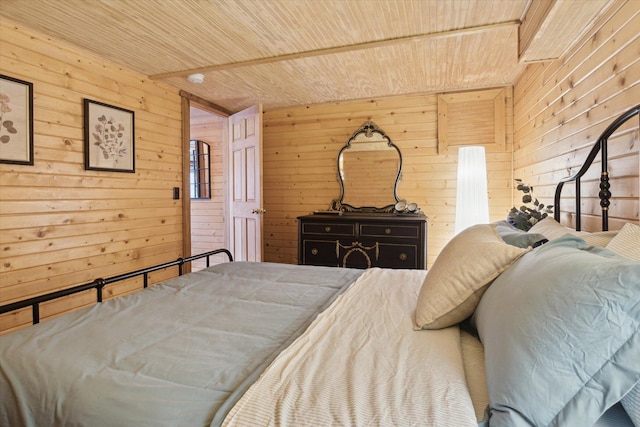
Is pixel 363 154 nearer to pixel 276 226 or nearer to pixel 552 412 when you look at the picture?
pixel 276 226

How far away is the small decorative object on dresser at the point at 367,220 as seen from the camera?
3111 mm

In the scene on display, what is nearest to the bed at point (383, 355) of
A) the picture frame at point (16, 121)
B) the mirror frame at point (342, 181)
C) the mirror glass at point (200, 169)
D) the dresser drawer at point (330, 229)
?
the picture frame at point (16, 121)

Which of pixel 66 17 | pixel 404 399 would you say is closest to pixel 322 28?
pixel 66 17

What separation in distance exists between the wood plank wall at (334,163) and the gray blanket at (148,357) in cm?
252

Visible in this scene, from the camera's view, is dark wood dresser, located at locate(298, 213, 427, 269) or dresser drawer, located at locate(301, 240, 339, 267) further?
dresser drawer, located at locate(301, 240, 339, 267)

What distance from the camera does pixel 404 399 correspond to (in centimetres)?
70

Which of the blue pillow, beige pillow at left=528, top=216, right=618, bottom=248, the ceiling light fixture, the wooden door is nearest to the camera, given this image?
the blue pillow

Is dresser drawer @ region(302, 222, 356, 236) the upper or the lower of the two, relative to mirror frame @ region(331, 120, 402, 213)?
lower

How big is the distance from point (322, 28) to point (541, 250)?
1938 millimetres

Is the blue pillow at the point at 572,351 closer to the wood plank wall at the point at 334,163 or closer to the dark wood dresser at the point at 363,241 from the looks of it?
the dark wood dresser at the point at 363,241

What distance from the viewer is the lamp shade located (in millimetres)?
3137

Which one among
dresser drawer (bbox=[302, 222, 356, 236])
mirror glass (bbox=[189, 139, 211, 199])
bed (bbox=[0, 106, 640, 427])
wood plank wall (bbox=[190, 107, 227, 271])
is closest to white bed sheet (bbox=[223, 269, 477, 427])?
bed (bbox=[0, 106, 640, 427])

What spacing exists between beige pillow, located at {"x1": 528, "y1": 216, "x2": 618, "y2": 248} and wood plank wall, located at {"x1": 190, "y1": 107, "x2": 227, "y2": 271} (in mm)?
4247

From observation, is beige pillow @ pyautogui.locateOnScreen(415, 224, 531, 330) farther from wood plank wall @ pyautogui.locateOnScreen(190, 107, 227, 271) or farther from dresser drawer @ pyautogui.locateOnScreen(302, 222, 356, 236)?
wood plank wall @ pyautogui.locateOnScreen(190, 107, 227, 271)
